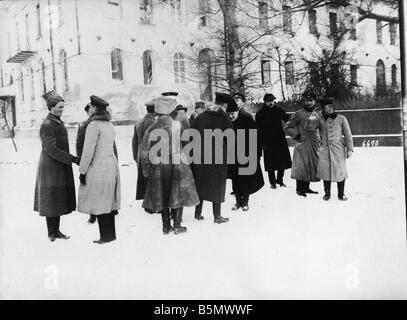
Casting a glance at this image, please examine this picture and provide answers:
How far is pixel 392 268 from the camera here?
4.12 metres

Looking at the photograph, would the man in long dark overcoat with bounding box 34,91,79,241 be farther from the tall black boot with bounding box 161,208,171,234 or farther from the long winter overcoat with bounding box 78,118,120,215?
the tall black boot with bounding box 161,208,171,234

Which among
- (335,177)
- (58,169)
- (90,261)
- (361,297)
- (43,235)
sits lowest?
(361,297)

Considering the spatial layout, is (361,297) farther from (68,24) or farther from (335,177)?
(68,24)

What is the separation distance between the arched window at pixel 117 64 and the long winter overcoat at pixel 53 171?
2.85 ft

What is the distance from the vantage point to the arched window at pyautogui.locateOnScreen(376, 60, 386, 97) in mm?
4371

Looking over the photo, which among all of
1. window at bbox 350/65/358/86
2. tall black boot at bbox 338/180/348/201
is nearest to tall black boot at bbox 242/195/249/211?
tall black boot at bbox 338/180/348/201

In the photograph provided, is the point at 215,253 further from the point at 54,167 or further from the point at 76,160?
the point at 54,167

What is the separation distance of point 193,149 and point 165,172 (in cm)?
54

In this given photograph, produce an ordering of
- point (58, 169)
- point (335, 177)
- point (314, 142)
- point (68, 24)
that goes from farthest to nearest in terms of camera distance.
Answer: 1. point (314, 142)
2. point (335, 177)
3. point (68, 24)
4. point (58, 169)

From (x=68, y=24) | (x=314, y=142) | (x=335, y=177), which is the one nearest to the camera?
(x=68, y=24)

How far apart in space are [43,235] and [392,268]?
3.77m

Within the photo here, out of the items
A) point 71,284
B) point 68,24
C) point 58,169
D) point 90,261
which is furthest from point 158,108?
point 71,284

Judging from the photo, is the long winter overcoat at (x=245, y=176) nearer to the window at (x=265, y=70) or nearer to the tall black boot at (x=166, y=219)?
the window at (x=265, y=70)
